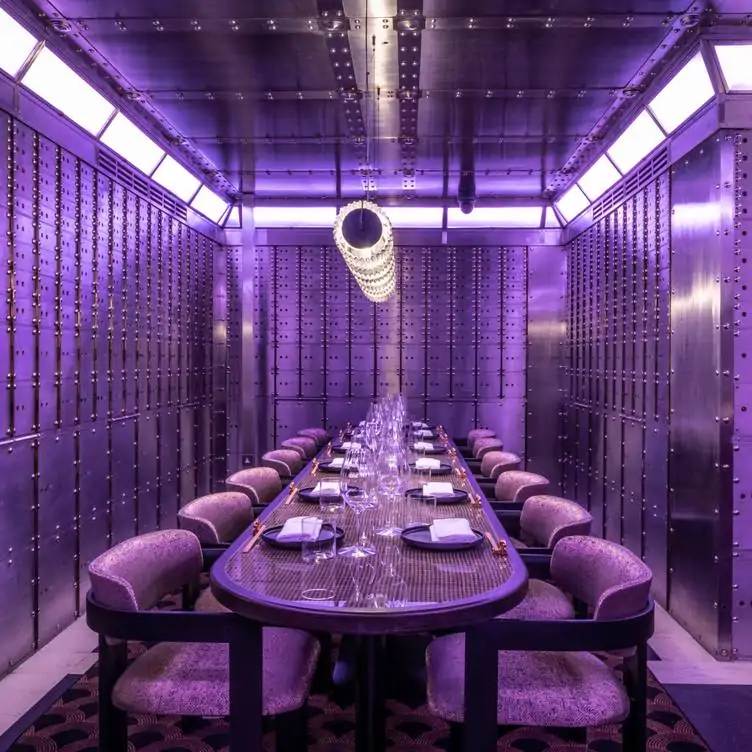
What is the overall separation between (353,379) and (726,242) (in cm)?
491

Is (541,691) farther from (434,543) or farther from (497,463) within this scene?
(497,463)

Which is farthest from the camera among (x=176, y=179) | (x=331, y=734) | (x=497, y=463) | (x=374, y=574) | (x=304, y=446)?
(x=176, y=179)

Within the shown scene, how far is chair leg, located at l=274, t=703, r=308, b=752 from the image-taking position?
2.39 metres

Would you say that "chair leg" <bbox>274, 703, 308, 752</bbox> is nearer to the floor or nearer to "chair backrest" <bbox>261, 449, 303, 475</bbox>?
the floor

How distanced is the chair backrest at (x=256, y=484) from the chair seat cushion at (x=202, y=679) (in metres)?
1.25

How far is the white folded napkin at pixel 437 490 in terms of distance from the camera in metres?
3.32

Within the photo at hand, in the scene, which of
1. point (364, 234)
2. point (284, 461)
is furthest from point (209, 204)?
point (364, 234)

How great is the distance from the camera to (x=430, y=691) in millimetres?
2203

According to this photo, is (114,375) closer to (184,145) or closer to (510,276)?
(184,145)

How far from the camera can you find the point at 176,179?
21.8 ft

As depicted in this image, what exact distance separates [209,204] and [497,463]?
4.74 meters

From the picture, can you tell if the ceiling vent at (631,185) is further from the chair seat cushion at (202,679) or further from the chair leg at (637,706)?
the chair seat cushion at (202,679)

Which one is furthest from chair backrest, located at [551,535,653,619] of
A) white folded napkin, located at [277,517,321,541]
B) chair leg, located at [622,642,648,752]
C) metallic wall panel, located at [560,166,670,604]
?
metallic wall panel, located at [560,166,670,604]

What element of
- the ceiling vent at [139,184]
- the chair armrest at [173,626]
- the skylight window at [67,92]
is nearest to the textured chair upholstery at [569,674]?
the chair armrest at [173,626]
